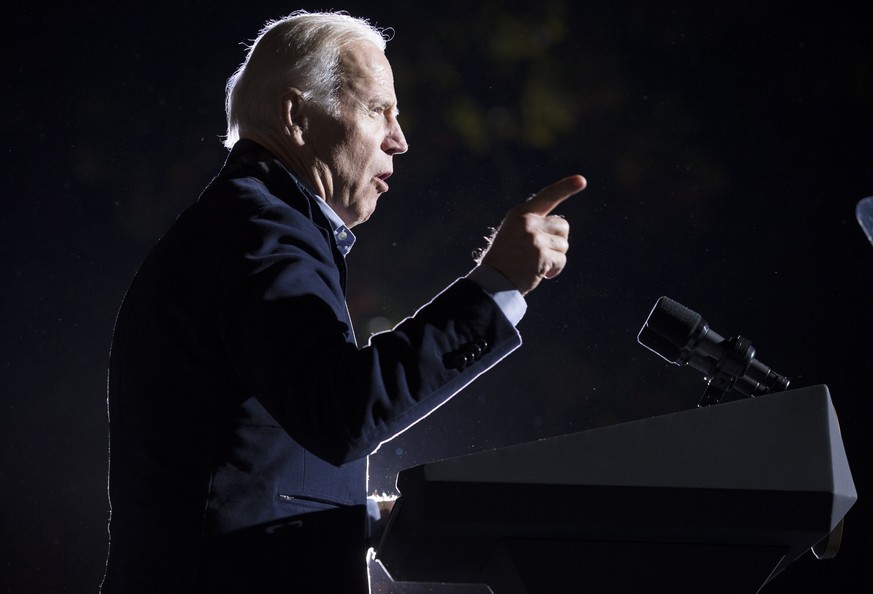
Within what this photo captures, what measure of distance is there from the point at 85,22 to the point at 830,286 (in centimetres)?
274

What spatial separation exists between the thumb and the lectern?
10.0 inches

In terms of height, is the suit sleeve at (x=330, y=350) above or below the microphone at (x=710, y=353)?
above

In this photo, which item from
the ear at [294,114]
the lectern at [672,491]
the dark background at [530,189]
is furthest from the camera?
the dark background at [530,189]

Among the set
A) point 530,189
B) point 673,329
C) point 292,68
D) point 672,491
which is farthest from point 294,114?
point 530,189

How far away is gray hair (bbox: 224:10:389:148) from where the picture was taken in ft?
3.74

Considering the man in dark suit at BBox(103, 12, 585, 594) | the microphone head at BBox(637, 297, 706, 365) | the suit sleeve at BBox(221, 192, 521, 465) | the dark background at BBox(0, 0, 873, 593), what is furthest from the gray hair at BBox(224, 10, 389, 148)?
the dark background at BBox(0, 0, 873, 593)

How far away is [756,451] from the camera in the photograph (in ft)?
2.07

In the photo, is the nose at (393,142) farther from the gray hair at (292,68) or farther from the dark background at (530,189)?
the dark background at (530,189)

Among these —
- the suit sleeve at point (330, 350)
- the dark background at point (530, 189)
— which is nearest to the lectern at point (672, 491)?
the suit sleeve at point (330, 350)

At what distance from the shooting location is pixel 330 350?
0.70m

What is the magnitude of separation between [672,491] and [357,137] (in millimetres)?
713

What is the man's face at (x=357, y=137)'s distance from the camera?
1128 mm

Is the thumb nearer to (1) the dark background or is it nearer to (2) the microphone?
(2) the microphone

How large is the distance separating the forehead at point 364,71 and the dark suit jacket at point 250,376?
305 millimetres
